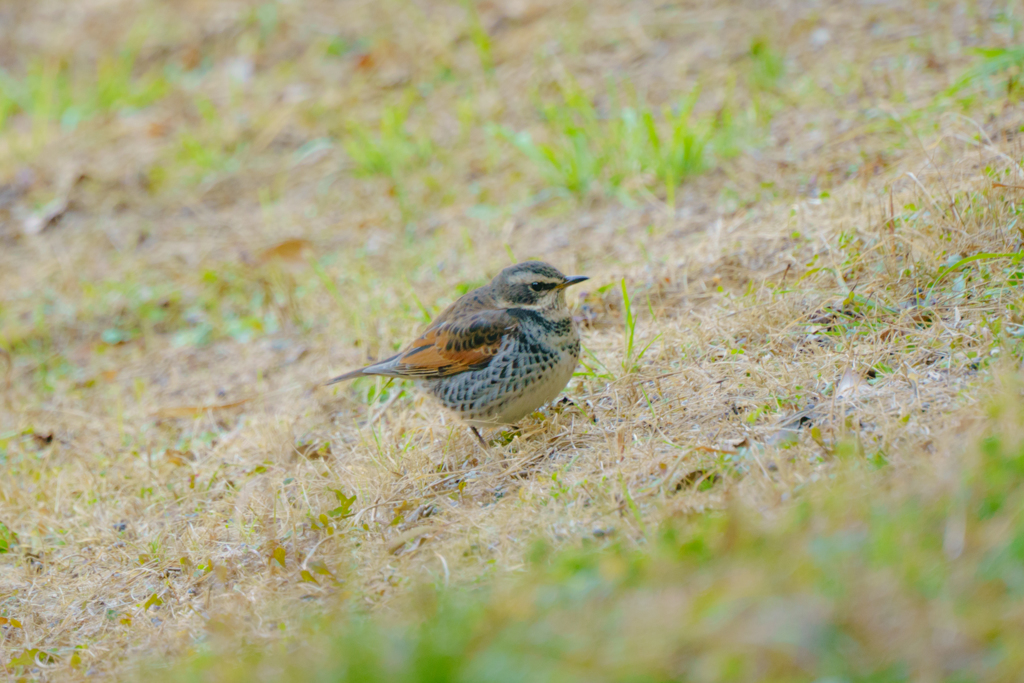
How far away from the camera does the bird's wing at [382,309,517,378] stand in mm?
4207

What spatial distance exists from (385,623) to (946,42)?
606cm

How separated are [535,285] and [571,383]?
26.7 inches

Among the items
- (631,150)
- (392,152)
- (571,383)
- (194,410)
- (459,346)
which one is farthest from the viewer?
(392,152)

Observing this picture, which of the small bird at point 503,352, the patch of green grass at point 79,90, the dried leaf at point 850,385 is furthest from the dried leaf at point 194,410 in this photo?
the patch of green grass at point 79,90

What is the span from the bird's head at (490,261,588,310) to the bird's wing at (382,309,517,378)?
0.10 meters

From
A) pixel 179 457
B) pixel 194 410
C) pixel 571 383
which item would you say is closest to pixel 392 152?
pixel 194 410

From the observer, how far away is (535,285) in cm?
420

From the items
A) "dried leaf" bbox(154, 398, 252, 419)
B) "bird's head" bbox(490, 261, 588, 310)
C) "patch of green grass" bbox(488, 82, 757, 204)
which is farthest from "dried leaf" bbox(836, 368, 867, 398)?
"dried leaf" bbox(154, 398, 252, 419)

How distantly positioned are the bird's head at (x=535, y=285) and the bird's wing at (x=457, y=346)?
105 millimetres

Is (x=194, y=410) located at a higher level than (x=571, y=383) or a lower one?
lower

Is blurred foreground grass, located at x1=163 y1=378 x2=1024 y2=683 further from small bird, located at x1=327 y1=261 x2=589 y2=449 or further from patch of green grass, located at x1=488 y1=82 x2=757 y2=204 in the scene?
patch of green grass, located at x1=488 y1=82 x2=757 y2=204

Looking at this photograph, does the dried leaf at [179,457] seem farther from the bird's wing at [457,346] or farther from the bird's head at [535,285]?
the bird's head at [535,285]

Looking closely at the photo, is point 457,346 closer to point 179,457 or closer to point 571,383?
point 571,383

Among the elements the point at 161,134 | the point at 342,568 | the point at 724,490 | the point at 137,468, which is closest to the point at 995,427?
the point at 724,490
